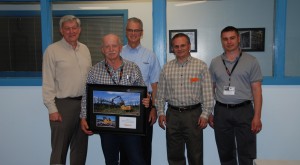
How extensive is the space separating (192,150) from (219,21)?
11.8 ft

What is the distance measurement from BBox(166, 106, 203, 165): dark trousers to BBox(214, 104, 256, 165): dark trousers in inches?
8.9

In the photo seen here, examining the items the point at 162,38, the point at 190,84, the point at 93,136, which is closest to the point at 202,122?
the point at 190,84

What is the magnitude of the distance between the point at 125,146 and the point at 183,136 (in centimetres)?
56

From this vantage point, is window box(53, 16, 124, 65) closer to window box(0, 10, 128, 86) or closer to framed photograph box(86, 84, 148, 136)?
window box(0, 10, 128, 86)

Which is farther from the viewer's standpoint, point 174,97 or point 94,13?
point 94,13

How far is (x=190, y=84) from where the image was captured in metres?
2.49

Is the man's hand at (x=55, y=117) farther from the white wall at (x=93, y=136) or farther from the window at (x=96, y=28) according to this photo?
the window at (x=96, y=28)

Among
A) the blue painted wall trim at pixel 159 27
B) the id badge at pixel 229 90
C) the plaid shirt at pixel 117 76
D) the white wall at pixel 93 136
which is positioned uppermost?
the blue painted wall trim at pixel 159 27

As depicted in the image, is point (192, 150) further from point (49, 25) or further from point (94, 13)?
point (94, 13)

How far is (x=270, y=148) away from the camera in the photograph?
10.0ft

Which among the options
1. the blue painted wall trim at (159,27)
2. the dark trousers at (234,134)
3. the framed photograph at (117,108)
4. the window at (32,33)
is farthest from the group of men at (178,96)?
the window at (32,33)

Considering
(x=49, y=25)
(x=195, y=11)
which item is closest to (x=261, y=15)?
(x=195, y=11)

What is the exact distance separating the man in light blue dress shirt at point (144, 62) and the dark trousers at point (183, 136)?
180 mm

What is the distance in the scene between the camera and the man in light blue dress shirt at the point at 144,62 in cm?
255
